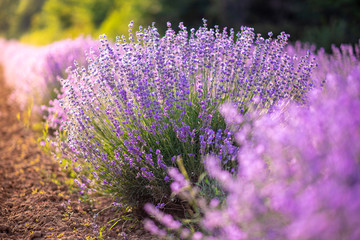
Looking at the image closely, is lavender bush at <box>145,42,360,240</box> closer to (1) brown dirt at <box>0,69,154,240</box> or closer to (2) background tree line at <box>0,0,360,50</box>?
(1) brown dirt at <box>0,69,154,240</box>

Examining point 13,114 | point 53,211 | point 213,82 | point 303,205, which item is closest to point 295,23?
point 13,114

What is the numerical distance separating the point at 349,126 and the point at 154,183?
1.58 metres

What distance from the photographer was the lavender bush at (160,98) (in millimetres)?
2527

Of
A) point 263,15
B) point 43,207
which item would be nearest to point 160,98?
point 43,207

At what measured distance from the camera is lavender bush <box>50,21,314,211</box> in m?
2.53

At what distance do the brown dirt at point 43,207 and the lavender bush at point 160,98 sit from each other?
0.30 metres

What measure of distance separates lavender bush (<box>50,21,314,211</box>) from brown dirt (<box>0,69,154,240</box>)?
30 centimetres

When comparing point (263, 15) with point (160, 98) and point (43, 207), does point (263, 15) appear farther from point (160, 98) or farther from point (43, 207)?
point (43, 207)

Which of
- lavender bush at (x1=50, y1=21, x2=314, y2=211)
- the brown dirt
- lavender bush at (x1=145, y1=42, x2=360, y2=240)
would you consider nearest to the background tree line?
lavender bush at (x1=50, y1=21, x2=314, y2=211)

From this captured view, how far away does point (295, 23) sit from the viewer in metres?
11.5

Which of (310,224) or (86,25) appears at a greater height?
(86,25)

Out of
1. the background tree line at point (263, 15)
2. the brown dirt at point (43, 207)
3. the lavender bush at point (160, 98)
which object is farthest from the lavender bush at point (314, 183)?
the background tree line at point (263, 15)

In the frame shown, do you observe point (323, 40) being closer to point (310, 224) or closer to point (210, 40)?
point (210, 40)

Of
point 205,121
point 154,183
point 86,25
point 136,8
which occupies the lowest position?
point 154,183
